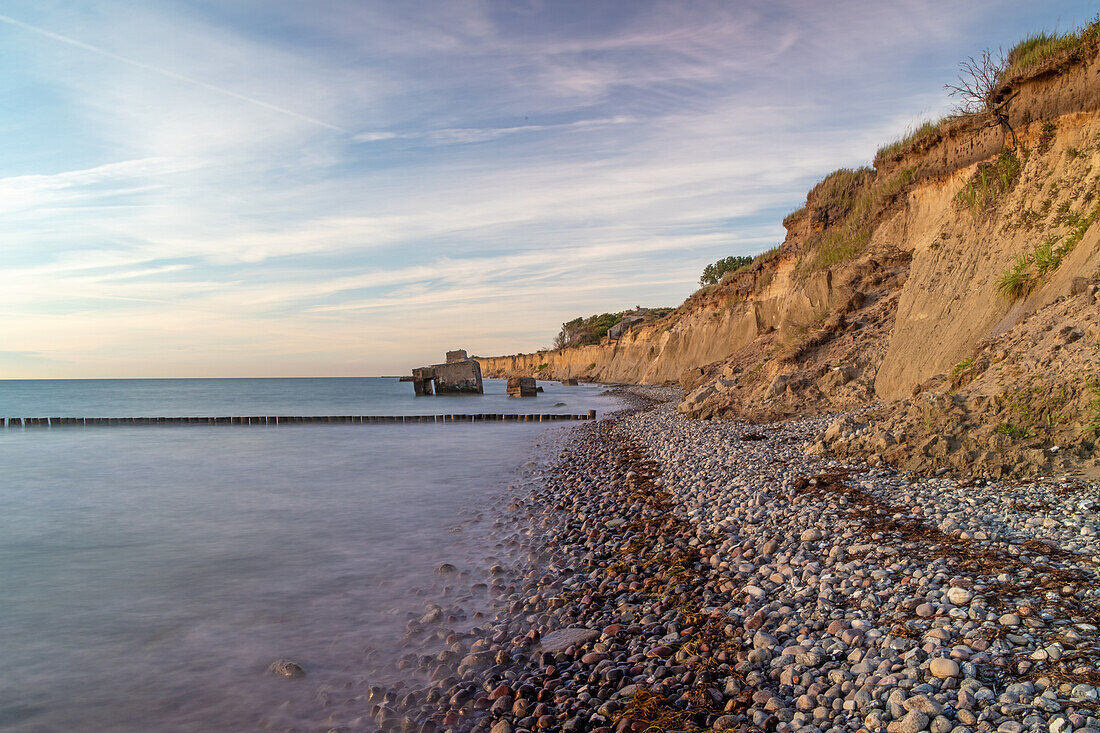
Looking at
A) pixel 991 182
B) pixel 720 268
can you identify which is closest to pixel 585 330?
pixel 720 268

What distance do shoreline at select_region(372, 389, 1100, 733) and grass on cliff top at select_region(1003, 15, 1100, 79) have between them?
9623 mm

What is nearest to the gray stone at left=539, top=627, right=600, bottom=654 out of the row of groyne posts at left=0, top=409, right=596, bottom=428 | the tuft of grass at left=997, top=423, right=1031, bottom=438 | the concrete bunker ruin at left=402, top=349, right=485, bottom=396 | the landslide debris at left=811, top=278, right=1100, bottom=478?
the landslide debris at left=811, top=278, right=1100, bottom=478

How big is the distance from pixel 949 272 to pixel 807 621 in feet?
34.4

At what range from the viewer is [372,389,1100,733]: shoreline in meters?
3.22

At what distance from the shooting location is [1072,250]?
8.96 metres

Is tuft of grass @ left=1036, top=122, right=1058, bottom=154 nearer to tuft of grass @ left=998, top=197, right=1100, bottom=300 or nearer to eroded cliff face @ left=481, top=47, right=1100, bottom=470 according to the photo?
eroded cliff face @ left=481, top=47, right=1100, bottom=470

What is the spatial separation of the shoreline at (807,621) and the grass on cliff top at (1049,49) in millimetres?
9623

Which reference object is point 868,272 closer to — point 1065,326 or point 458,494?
point 1065,326

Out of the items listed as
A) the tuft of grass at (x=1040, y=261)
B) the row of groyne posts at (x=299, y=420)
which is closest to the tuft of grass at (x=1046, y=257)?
the tuft of grass at (x=1040, y=261)

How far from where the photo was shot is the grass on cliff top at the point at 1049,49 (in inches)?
410

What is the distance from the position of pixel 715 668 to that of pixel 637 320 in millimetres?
67475

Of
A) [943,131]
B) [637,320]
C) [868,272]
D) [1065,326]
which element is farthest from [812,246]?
[637,320]

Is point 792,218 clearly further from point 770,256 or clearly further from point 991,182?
Answer: point 991,182

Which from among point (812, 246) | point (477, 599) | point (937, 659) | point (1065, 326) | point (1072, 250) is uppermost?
point (812, 246)
